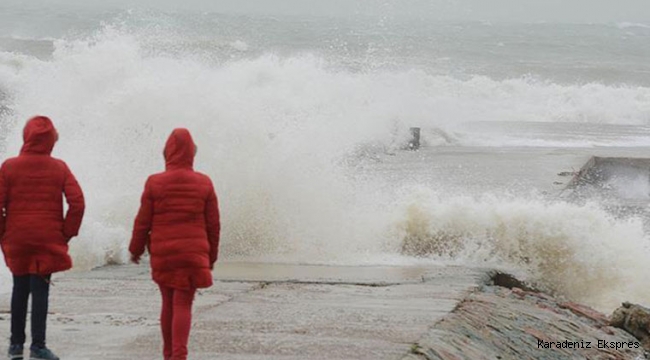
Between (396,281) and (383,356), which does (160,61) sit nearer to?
(396,281)

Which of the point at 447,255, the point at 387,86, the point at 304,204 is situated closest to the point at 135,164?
the point at 304,204

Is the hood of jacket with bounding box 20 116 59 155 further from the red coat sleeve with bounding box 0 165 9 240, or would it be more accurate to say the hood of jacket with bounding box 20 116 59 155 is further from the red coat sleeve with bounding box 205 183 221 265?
the red coat sleeve with bounding box 205 183 221 265

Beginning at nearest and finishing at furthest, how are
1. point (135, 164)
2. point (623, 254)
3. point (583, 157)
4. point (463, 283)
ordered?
point (463, 283) → point (623, 254) → point (135, 164) → point (583, 157)

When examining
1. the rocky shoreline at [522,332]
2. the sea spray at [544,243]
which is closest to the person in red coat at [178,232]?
the rocky shoreline at [522,332]

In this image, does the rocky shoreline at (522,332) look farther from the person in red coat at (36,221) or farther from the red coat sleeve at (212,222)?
the person in red coat at (36,221)

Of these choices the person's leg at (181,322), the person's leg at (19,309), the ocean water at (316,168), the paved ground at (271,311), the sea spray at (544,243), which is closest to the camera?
the person's leg at (181,322)

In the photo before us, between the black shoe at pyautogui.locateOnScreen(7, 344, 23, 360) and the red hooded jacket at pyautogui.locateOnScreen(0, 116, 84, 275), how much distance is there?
0.38 m

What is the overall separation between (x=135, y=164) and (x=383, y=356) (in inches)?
288

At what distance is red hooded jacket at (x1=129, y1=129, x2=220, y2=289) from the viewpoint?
5.46m

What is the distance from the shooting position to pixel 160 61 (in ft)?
57.2

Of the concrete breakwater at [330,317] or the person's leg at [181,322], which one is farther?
the concrete breakwater at [330,317]

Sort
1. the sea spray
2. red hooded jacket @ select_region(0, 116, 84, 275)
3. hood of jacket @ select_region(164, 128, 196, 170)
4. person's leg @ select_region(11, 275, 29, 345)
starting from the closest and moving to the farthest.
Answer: hood of jacket @ select_region(164, 128, 196, 170), red hooded jacket @ select_region(0, 116, 84, 275), person's leg @ select_region(11, 275, 29, 345), the sea spray

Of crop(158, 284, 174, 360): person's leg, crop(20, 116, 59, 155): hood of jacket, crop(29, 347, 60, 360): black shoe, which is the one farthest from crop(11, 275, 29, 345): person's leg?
crop(158, 284, 174, 360): person's leg

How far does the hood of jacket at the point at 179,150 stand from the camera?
5.55 meters
